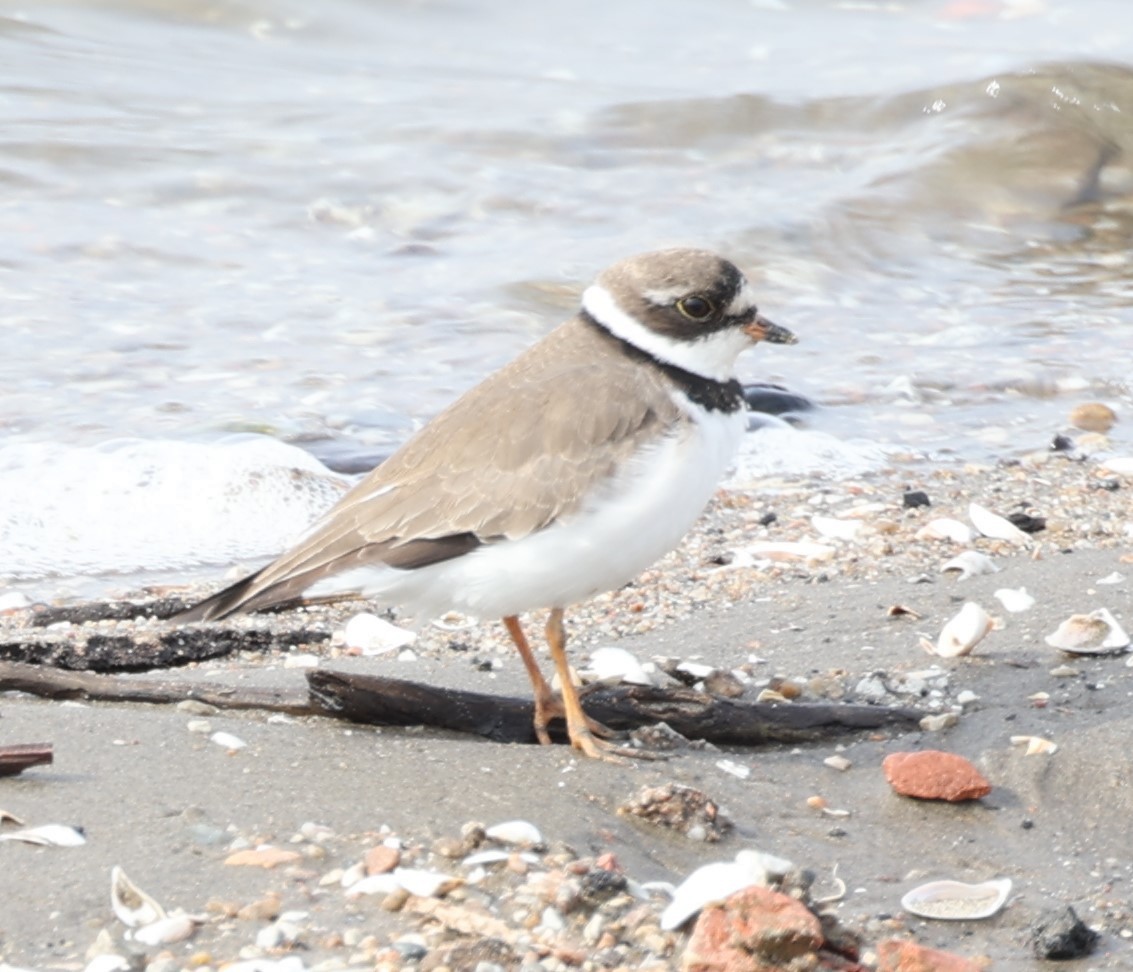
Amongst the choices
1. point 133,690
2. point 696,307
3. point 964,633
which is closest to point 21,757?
point 133,690

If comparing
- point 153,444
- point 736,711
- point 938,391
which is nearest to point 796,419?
point 938,391

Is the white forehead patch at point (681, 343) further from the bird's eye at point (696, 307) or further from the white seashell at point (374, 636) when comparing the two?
the white seashell at point (374, 636)

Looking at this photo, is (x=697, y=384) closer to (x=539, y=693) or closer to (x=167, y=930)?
(x=539, y=693)

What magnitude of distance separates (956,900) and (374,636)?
2.11 m

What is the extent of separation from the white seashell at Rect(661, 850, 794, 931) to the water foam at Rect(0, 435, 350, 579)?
132 inches

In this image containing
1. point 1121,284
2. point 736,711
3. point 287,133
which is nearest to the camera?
point 736,711

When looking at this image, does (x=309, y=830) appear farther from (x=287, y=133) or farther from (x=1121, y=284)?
(x=287, y=133)

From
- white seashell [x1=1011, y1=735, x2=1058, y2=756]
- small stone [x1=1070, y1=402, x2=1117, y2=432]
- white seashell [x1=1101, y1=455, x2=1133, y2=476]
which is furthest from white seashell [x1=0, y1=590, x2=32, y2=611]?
small stone [x1=1070, y1=402, x2=1117, y2=432]

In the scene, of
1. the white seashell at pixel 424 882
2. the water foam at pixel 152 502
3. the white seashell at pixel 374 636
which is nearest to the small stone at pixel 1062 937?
the white seashell at pixel 424 882

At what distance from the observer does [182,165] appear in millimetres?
10266

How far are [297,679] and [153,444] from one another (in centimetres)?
277

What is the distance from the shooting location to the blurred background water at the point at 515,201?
302 inches

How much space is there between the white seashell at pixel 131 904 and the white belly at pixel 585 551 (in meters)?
1.14

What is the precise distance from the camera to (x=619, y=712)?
3.99 metres
